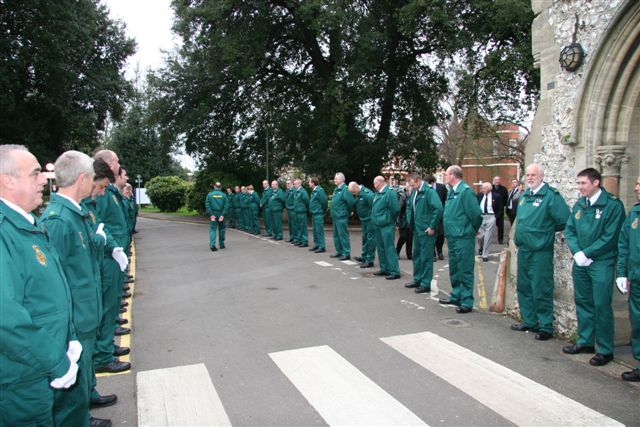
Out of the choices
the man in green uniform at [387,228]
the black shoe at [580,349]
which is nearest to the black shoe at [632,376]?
the black shoe at [580,349]

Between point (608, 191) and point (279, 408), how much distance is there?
14.7 ft

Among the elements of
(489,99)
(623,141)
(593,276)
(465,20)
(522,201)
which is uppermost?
(465,20)

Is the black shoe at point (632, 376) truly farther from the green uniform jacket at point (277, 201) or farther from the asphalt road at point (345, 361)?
the green uniform jacket at point (277, 201)

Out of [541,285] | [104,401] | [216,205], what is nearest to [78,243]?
[104,401]

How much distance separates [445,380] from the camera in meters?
4.64

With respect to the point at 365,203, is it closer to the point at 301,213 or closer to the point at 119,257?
the point at 301,213

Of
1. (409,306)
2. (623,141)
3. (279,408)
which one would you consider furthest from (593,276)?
(279,408)

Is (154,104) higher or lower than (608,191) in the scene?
higher

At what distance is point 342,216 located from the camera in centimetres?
1272

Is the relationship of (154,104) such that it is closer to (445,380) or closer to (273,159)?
(273,159)

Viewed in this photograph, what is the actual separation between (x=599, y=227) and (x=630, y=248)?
495 mm

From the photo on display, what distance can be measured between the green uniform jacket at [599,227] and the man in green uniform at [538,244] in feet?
1.49

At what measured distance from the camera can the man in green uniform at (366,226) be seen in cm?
1140

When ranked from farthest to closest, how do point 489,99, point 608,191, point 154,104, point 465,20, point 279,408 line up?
point 154,104 → point 489,99 → point 465,20 → point 608,191 → point 279,408
